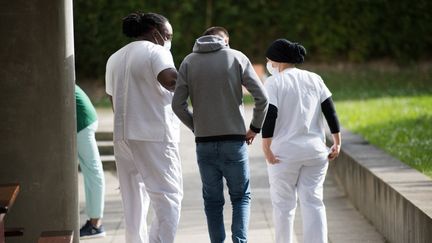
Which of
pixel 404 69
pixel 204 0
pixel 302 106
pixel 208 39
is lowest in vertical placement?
pixel 404 69

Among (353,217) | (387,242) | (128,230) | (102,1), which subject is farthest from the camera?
(102,1)

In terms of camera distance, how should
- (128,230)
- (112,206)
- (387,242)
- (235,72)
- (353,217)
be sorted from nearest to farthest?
1. (235,72)
2. (128,230)
3. (387,242)
4. (353,217)
5. (112,206)

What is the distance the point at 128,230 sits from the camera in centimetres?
721

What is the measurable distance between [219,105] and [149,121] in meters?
0.50

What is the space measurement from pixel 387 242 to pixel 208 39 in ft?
7.91

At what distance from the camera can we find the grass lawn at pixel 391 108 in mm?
11235

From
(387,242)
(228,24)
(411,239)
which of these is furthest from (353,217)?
(228,24)

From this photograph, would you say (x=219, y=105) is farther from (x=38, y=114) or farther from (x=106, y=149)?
(x=106, y=149)

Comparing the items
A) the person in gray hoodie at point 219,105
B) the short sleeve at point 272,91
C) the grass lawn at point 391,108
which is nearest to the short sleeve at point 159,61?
the person in gray hoodie at point 219,105

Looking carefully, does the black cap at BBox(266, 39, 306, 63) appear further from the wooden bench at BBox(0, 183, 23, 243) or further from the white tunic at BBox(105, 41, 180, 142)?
the wooden bench at BBox(0, 183, 23, 243)

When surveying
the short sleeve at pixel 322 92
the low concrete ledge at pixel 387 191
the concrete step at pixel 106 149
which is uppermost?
the short sleeve at pixel 322 92

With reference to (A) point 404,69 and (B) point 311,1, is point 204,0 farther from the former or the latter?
(A) point 404,69

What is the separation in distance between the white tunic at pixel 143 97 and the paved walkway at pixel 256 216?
1541 millimetres

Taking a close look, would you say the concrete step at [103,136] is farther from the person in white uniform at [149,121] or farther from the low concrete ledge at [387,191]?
the person in white uniform at [149,121]
